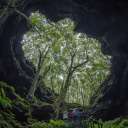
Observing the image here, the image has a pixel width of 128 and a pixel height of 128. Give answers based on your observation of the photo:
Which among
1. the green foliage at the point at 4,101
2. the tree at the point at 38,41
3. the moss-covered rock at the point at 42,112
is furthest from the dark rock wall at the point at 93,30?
Result: the green foliage at the point at 4,101

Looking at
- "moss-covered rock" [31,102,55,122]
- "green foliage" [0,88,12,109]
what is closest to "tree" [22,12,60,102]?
"moss-covered rock" [31,102,55,122]

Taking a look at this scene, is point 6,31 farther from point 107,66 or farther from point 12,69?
point 107,66

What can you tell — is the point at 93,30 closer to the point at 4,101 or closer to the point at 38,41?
the point at 38,41

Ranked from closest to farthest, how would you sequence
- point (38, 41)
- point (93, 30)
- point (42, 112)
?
point (93, 30) → point (42, 112) → point (38, 41)

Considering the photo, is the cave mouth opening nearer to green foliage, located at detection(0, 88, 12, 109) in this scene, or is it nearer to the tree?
the tree

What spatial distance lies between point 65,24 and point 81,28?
4.16 m

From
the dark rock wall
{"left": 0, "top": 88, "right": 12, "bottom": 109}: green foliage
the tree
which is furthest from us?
the tree

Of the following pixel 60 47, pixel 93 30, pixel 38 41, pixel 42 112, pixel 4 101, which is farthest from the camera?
pixel 60 47

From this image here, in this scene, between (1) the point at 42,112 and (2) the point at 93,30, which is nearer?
(2) the point at 93,30

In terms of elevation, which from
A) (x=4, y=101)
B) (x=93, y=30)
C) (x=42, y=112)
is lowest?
(x=42, y=112)

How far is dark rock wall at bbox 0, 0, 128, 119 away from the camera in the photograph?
7676mm

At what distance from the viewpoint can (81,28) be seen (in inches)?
446

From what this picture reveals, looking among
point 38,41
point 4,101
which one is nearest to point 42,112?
point 4,101

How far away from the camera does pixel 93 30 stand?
1124 cm
